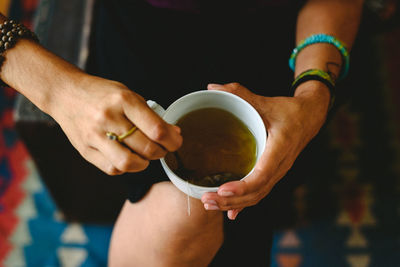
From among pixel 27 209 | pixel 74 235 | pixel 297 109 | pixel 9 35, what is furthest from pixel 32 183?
pixel 297 109

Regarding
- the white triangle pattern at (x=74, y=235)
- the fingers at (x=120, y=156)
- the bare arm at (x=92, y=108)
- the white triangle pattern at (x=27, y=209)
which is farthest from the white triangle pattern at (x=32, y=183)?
the fingers at (x=120, y=156)

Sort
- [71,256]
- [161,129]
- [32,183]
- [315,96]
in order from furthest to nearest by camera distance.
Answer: [32,183] → [71,256] → [315,96] → [161,129]

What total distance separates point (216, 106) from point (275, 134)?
0.37 ft

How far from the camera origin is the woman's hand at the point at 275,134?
1.56ft

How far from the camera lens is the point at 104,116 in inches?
17.2

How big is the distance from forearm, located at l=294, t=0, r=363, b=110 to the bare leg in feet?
1.07

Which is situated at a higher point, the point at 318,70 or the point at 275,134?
the point at 318,70

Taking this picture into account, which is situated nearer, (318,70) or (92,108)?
(92,108)

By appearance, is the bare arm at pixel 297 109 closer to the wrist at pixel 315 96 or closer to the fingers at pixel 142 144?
the wrist at pixel 315 96

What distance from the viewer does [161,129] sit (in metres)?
0.42

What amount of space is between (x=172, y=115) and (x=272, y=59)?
362 mm

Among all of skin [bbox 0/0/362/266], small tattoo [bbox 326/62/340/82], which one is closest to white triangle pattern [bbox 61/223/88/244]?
skin [bbox 0/0/362/266]

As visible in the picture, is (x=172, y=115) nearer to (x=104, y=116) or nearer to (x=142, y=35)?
(x=104, y=116)

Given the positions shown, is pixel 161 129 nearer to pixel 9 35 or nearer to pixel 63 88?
pixel 63 88
